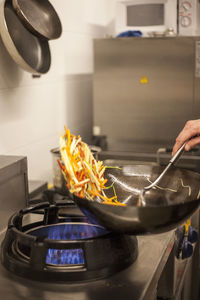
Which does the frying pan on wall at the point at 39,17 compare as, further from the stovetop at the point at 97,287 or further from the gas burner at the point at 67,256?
the stovetop at the point at 97,287

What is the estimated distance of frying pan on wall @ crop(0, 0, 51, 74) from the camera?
150 centimetres

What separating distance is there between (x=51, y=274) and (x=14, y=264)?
10 centimetres

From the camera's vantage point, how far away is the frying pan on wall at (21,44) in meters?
1.50

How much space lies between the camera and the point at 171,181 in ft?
3.59

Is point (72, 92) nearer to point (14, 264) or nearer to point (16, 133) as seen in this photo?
point (16, 133)

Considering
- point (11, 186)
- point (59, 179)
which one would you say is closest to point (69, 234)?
point (11, 186)

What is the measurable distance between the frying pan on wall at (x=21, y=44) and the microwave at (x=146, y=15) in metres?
0.83

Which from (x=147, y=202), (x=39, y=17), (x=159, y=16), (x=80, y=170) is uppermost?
(x=159, y=16)

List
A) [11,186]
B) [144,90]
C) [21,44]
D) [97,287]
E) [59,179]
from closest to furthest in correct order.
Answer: [97,287]
[11,186]
[21,44]
[59,179]
[144,90]

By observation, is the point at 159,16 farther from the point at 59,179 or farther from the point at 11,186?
the point at 11,186

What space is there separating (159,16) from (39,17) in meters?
0.99

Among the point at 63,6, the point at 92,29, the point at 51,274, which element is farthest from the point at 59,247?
the point at 92,29

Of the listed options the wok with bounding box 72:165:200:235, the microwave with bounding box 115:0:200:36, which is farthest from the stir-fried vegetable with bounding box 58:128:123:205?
the microwave with bounding box 115:0:200:36

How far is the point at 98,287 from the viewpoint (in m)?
0.86
